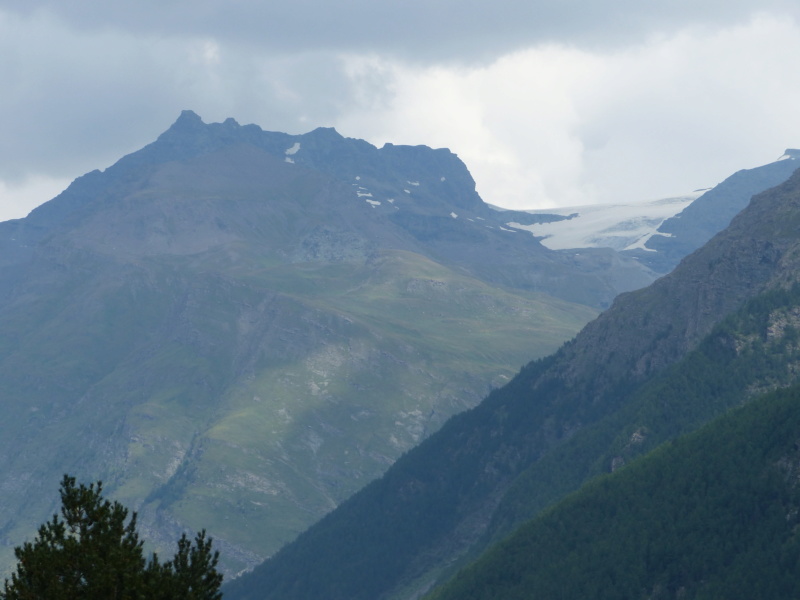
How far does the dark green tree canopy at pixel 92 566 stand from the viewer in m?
64.4

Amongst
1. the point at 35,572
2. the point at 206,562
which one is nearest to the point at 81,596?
the point at 35,572

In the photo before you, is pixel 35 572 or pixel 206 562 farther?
pixel 206 562

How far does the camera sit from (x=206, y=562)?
71.3 m

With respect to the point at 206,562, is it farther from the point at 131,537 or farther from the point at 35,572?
the point at 35,572

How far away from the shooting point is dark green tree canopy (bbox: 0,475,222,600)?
64.4 m

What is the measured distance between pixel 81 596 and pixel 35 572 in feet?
9.27

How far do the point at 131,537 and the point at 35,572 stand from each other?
20.6ft

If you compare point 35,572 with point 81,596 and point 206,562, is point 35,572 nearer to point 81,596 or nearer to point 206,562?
point 81,596

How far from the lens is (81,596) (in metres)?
64.4

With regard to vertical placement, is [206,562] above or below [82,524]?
below

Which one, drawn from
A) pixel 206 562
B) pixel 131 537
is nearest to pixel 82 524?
pixel 131 537

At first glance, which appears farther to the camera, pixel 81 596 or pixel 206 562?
pixel 206 562

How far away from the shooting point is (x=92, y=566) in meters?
65.5

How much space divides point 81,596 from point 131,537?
5826 millimetres
